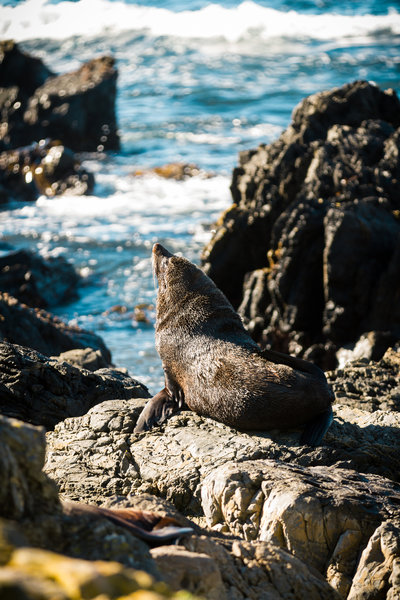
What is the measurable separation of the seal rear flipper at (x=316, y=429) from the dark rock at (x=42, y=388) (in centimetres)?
217

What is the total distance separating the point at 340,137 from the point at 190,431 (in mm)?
8033

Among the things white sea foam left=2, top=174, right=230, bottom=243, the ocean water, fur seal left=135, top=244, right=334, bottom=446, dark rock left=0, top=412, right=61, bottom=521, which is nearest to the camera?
dark rock left=0, top=412, right=61, bottom=521

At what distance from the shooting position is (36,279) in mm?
14336

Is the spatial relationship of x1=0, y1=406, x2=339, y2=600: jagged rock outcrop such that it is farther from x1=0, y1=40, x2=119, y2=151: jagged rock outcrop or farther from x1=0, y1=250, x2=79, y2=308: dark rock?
x1=0, y1=40, x2=119, y2=151: jagged rock outcrop

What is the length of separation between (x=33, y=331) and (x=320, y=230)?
175 inches

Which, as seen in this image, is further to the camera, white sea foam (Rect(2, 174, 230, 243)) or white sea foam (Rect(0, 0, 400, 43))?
white sea foam (Rect(0, 0, 400, 43))

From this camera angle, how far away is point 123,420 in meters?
6.07

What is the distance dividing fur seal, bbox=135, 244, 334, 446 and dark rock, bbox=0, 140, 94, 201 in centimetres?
1506

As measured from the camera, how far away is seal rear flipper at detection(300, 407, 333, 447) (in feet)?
17.9

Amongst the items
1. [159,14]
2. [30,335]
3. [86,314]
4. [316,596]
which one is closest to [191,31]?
[159,14]

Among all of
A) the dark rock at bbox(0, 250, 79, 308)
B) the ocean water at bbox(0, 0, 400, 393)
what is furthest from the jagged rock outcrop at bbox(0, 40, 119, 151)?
the dark rock at bbox(0, 250, 79, 308)

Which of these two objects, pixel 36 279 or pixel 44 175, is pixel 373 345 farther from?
pixel 44 175

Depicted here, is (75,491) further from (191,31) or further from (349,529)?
(191,31)

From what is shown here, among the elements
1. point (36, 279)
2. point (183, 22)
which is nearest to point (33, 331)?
point (36, 279)
